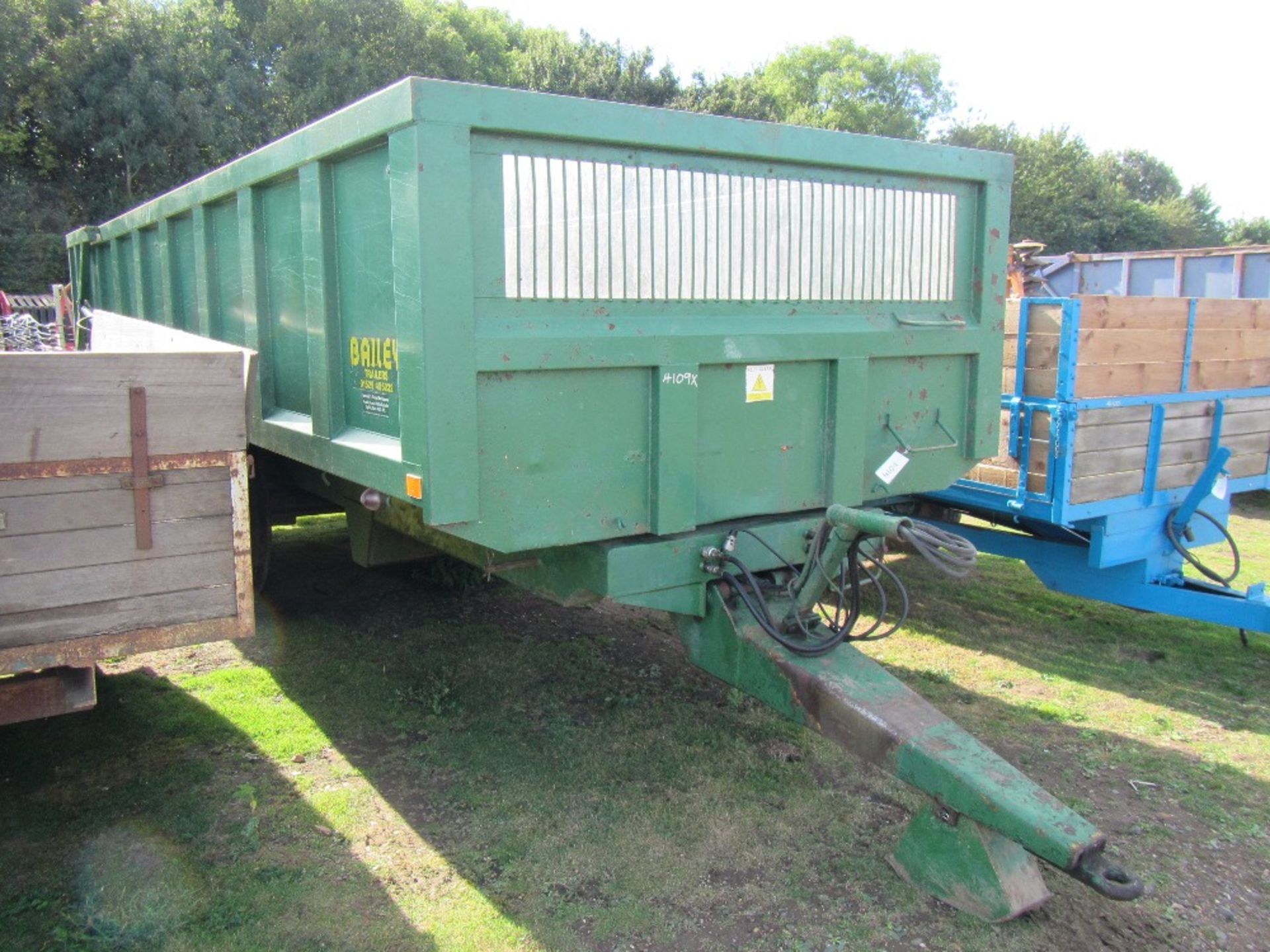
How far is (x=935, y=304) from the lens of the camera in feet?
12.7

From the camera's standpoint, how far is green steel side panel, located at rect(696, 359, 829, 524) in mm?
3344

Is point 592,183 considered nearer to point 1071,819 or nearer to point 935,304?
point 935,304

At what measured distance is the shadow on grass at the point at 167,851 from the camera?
9.32ft

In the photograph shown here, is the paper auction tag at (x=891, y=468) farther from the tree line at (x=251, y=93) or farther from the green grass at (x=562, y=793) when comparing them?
the tree line at (x=251, y=93)

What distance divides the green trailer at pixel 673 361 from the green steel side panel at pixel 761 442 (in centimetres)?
1

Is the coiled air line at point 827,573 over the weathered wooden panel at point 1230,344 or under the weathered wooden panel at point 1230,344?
under

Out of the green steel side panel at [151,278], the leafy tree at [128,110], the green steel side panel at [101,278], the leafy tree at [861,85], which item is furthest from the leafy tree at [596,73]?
the green steel side panel at [151,278]

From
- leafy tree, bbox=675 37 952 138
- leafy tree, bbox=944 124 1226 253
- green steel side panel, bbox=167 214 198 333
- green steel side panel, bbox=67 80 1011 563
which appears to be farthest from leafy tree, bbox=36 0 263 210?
leafy tree, bbox=675 37 952 138

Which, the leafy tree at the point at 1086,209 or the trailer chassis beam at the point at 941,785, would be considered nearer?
the trailer chassis beam at the point at 941,785

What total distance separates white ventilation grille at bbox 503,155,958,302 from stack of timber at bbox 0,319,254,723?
0.94m

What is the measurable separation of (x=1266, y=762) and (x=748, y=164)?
3.18 metres

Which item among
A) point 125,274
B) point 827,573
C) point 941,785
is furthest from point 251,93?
point 941,785

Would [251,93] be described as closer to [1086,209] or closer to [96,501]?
[96,501]

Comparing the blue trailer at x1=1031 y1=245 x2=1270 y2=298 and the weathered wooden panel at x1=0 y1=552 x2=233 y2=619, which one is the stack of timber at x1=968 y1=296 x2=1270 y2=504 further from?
the blue trailer at x1=1031 y1=245 x2=1270 y2=298
